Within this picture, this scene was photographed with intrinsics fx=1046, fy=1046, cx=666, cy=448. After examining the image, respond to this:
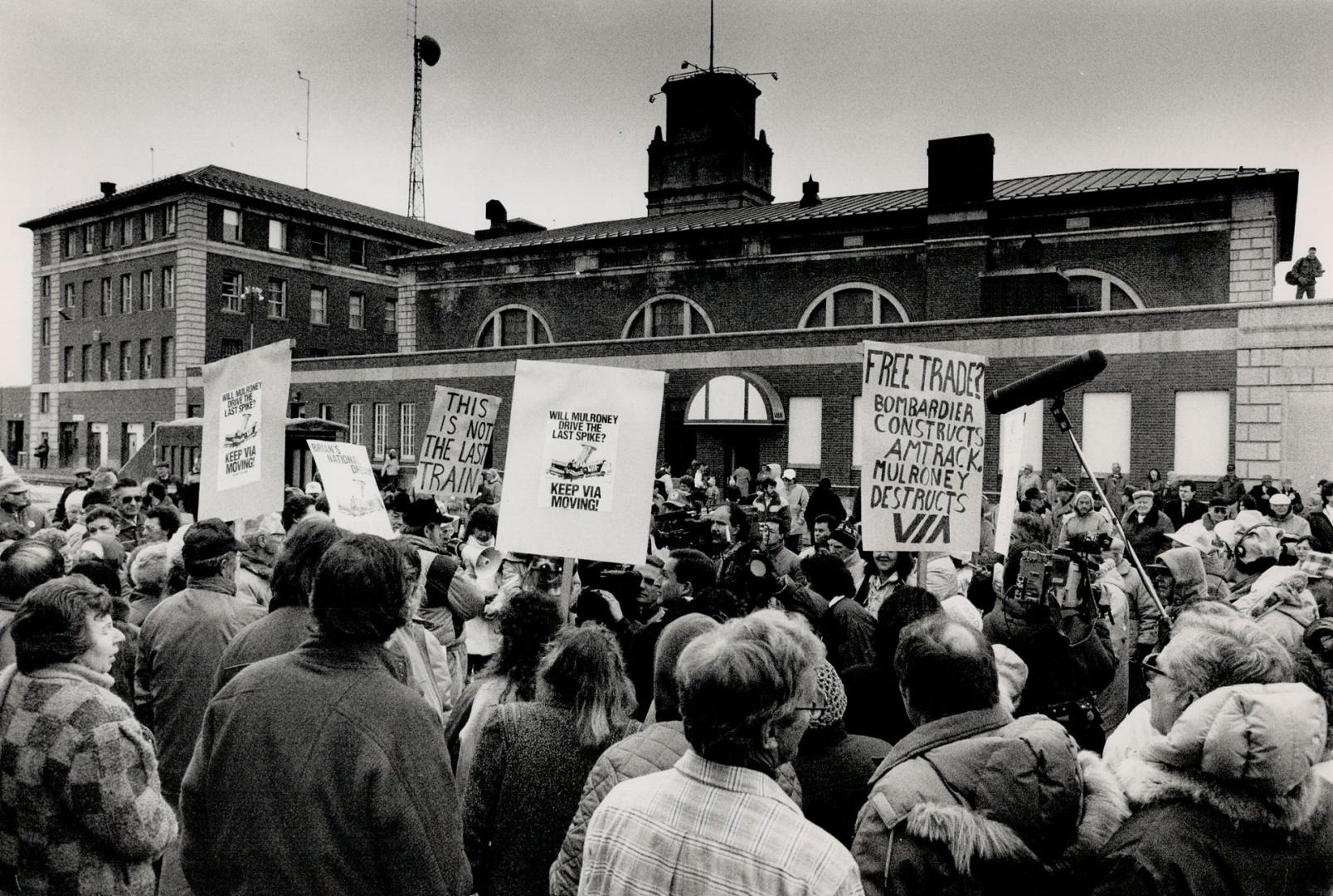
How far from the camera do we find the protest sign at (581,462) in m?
6.18

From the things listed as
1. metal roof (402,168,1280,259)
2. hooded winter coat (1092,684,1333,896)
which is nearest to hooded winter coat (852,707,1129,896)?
hooded winter coat (1092,684,1333,896)

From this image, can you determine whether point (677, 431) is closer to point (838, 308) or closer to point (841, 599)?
point (838, 308)

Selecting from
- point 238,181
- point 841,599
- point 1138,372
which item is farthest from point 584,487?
point 238,181

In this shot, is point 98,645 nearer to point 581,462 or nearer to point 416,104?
point 581,462

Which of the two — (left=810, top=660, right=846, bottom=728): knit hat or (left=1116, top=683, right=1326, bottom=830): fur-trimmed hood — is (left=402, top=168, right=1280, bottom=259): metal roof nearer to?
(left=810, top=660, right=846, bottom=728): knit hat

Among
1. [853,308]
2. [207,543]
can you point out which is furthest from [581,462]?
[853,308]

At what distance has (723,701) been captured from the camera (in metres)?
2.38

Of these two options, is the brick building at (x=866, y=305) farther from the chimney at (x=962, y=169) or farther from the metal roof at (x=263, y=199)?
the metal roof at (x=263, y=199)

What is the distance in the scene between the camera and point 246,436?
22.9 ft

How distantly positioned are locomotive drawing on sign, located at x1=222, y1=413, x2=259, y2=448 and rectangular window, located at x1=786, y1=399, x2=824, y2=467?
25253 mm

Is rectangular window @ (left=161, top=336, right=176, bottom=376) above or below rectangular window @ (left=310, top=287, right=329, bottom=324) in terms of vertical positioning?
below

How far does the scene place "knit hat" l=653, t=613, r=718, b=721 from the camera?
348cm

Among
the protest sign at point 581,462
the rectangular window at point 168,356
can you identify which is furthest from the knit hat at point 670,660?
the rectangular window at point 168,356

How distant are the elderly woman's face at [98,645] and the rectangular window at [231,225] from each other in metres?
53.8
